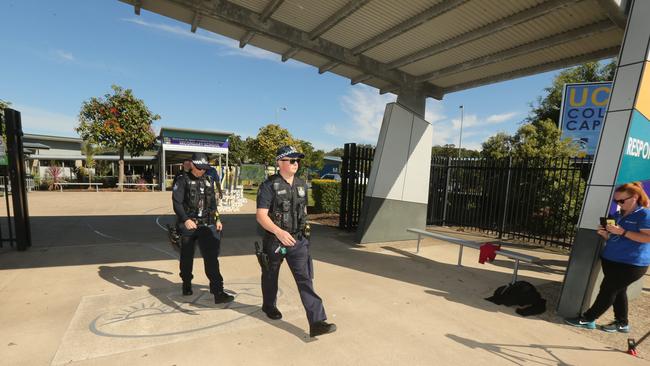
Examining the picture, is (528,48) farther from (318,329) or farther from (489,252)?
(318,329)

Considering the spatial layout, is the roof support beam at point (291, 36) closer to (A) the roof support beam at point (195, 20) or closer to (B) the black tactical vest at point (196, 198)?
Answer: (A) the roof support beam at point (195, 20)

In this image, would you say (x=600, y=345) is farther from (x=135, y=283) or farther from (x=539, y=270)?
(x=135, y=283)

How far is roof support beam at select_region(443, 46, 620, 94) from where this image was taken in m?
6.05

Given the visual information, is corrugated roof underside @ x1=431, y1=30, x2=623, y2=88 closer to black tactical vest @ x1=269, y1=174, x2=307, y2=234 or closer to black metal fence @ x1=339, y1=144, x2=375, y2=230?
black metal fence @ x1=339, y1=144, x2=375, y2=230

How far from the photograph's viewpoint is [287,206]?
3354 mm

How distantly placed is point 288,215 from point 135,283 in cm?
294

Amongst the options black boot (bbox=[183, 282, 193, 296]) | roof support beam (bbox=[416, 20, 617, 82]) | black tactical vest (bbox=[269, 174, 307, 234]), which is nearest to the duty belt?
black boot (bbox=[183, 282, 193, 296])

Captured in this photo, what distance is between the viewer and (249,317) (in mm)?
3707

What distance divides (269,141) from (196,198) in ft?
109

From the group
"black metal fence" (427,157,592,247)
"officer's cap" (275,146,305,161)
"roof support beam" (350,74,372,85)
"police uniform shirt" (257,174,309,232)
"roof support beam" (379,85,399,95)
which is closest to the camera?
"police uniform shirt" (257,174,309,232)

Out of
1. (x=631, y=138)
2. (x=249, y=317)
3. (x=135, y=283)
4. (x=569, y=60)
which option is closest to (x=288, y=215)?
(x=249, y=317)

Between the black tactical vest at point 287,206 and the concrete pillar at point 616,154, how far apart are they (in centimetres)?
356

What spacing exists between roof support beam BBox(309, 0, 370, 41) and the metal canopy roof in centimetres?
2

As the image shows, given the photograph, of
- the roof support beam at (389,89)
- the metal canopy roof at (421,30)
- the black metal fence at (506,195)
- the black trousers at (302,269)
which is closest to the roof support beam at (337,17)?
the metal canopy roof at (421,30)
